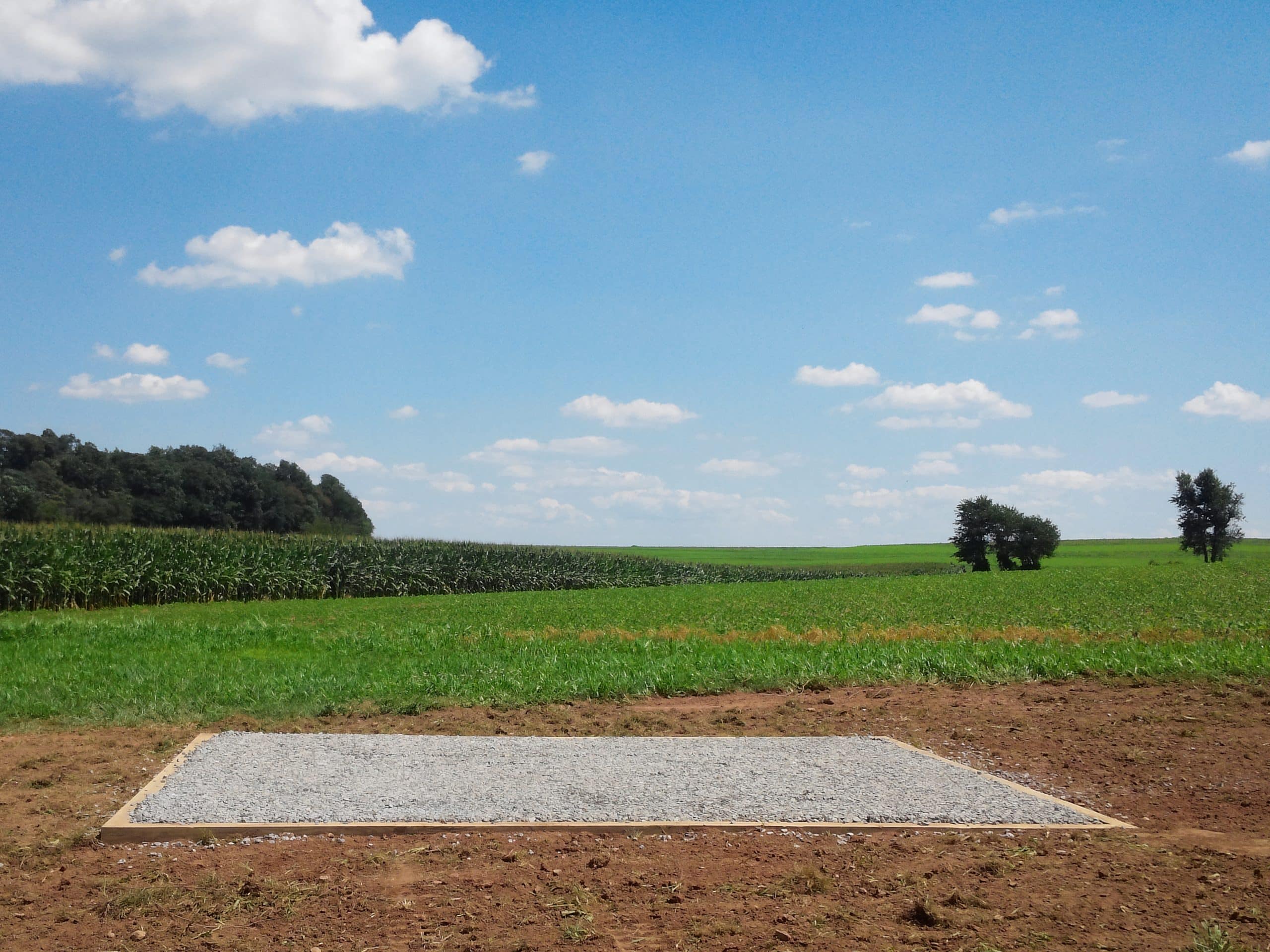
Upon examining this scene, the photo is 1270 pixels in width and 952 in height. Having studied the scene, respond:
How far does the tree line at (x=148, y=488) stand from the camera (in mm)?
63156

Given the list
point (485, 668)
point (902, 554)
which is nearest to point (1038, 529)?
point (902, 554)

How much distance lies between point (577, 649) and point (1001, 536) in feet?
197

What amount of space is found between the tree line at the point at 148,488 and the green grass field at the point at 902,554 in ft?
106

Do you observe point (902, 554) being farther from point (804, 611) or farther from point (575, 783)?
point (575, 783)

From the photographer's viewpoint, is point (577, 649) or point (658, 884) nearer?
point (658, 884)

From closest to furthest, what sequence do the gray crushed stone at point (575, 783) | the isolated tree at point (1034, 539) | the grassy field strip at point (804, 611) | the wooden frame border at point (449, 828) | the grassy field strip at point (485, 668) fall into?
1. the wooden frame border at point (449, 828)
2. the gray crushed stone at point (575, 783)
3. the grassy field strip at point (485, 668)
4. the grassy field strip at point (804, 611)
5. the isolated tree at point (1034, 539)

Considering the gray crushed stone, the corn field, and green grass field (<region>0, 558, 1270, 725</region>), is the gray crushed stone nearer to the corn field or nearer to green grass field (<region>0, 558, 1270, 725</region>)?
green grass field (<region>0, 558, 1270, 725</region>)

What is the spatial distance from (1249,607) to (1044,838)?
21.6 metres

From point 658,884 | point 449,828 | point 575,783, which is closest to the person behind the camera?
point 658,884

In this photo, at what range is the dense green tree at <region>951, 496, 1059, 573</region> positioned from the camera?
220 feet

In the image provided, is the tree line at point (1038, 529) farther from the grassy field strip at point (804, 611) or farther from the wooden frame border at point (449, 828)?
the wooden frame border at point (449, 828)

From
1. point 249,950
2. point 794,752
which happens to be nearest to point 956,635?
point 794,752

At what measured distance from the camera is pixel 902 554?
115 metres

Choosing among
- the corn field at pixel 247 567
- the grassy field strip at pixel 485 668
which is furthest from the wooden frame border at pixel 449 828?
the corn field at pixel 247 567
